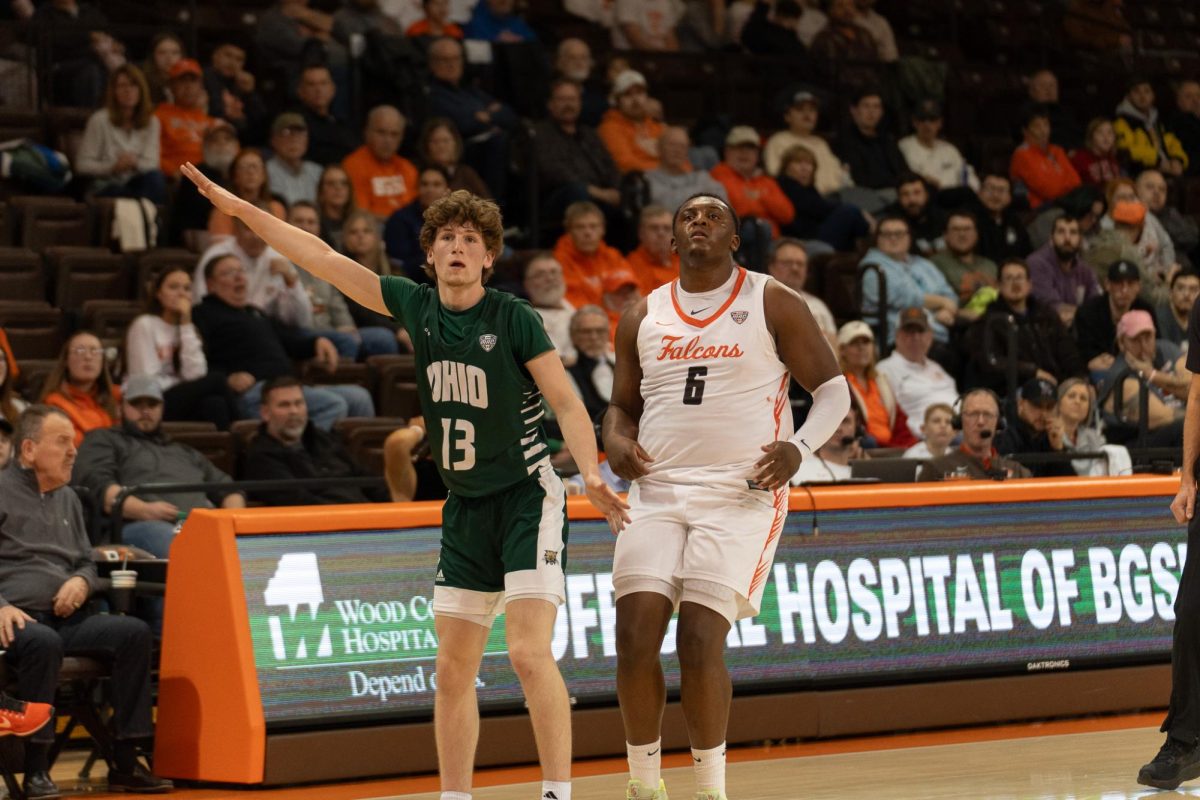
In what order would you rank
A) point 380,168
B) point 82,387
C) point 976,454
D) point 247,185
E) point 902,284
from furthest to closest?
point 902,284 → point 380,168 → point 247,185 → point 976,454 → point 82,387

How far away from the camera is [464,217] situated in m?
6.14

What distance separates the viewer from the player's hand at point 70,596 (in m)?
7.82

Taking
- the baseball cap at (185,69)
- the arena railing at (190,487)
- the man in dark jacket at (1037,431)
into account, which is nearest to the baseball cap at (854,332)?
the man in dark jacket at (1037,431)

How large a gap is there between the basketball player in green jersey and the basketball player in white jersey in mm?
321

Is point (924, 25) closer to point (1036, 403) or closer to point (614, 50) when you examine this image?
point (614, 50)

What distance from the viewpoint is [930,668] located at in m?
9.07

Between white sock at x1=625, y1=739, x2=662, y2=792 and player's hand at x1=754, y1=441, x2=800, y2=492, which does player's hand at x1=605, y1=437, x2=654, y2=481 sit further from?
white sock at x1=625, y1=739, x2=662, y2=792

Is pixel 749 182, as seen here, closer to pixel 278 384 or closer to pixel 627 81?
pixel 627 81

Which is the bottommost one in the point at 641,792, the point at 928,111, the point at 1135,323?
the point at 641,792

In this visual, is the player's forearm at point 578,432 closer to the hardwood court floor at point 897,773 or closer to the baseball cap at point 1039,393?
the hardwood court floor at point 897,773

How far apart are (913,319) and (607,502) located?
8.05 meters

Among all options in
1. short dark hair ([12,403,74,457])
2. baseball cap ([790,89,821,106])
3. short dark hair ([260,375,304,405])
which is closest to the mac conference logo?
short dark hair ([12,403,74,457])

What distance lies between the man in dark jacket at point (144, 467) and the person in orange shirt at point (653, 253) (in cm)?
473

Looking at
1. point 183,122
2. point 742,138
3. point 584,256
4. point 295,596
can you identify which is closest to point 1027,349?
point 742,138
